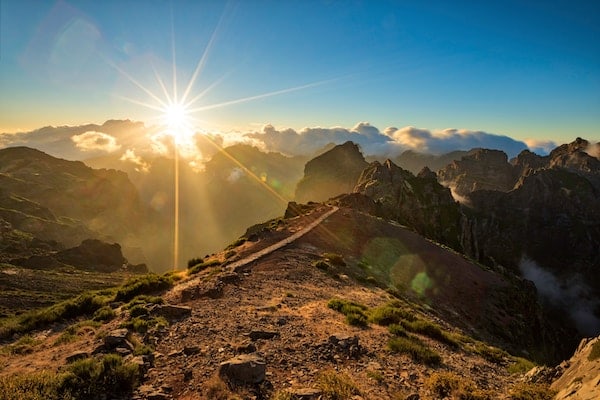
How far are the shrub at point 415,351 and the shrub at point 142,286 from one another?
19430mm

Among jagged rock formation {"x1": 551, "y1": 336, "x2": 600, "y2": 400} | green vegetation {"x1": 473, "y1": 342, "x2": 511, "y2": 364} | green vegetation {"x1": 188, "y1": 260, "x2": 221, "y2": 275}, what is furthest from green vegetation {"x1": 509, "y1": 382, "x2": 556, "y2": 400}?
green vegetation {"x1": 188, "y1": 260, "x2": 221, "y2": 275}

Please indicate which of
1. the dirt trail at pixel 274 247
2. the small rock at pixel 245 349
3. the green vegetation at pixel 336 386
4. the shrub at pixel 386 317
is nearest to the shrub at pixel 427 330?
the shrub at pixel 386 317

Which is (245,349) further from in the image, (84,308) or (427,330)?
(84,308)

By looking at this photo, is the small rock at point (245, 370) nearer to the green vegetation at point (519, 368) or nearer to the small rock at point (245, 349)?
the small rock at point (245, 349)

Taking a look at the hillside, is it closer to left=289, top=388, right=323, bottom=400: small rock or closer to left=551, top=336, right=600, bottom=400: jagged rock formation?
left=289, top=388, right=323, bottom=400: small rock

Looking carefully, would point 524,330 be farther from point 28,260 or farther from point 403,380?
point 28,260

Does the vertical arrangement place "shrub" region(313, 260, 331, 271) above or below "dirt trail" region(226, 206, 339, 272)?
below

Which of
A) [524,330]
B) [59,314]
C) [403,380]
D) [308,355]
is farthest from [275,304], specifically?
[524,330]

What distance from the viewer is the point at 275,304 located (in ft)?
76.9

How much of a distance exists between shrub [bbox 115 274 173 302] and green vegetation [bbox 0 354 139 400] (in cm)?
1429

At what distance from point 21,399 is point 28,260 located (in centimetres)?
19992

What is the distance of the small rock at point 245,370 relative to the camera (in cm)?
1226

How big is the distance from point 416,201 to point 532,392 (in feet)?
419

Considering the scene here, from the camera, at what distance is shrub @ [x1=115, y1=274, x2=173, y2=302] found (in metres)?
26.4
